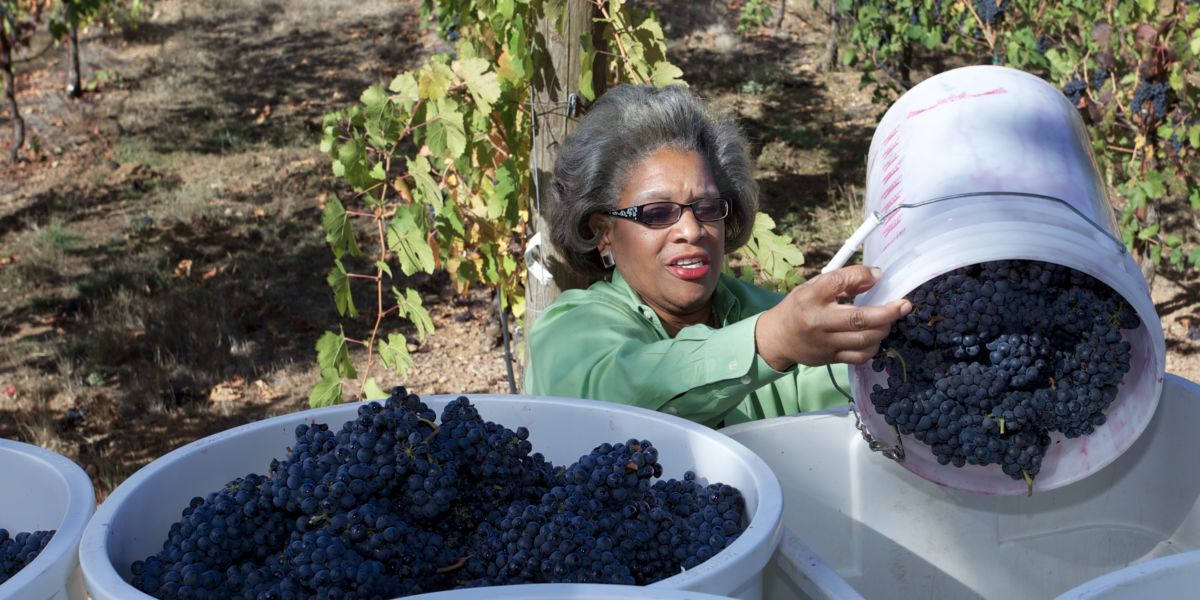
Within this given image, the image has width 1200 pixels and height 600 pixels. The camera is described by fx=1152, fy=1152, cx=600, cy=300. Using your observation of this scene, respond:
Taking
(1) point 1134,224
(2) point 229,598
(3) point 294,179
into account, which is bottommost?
(3) point 294,179

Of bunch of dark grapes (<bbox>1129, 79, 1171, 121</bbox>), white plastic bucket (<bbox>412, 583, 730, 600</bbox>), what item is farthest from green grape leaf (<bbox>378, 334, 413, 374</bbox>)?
bunch of dark grapes (<bbox>1129, 79, 1171, 121</bbox>)

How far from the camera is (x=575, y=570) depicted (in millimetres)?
1110

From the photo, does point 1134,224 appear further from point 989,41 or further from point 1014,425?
point 1014,425

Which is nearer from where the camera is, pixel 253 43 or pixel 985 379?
pixel 985 379

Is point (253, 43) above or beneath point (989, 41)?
beneath

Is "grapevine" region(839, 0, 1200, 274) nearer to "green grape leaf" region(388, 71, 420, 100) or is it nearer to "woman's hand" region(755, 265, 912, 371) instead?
"green grape leaf" region(388, 71, 420, 100)

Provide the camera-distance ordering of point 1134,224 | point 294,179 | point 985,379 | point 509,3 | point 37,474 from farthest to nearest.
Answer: point 294,179 → point 1134,224 → point 509,3 → point 985,379 → point 37,474

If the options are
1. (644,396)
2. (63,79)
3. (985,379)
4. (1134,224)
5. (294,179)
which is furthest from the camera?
(63,79)

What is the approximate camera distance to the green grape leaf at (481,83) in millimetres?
2521

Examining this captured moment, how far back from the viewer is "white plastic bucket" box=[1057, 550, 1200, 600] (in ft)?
3.06

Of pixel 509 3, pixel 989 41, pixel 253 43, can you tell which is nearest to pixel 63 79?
pixel 253 43

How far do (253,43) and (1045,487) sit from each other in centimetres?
934

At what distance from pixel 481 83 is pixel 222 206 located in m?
4.23

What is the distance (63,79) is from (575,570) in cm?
940
